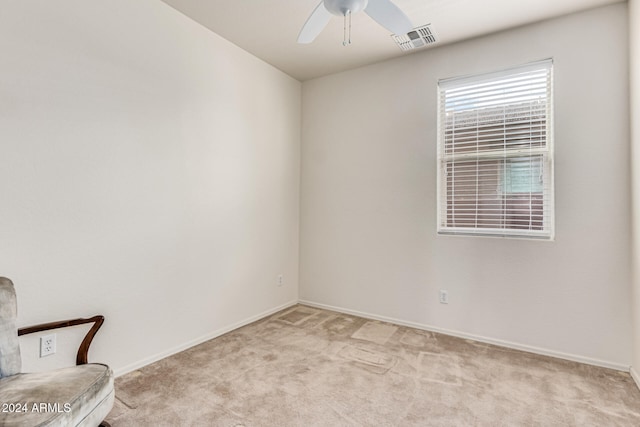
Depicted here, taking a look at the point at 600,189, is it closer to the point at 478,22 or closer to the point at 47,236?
the point at 478,22

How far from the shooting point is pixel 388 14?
1.83 meters

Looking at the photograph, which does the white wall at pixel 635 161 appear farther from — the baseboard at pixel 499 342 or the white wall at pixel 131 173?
the white wall at pixel 131 173

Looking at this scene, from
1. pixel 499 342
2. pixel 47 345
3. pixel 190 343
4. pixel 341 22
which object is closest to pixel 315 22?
pixel 341 22

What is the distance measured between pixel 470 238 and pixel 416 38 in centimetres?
189

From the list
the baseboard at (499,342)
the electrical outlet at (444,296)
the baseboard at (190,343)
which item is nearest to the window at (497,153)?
the electrical outlet at (444,296)

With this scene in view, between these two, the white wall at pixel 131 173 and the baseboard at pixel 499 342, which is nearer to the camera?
the white wall at pixel 131 173

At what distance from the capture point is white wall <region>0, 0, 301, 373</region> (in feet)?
6.15

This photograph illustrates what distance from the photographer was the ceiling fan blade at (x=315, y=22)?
1.90 meters

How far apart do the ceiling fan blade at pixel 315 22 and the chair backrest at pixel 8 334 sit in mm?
2137

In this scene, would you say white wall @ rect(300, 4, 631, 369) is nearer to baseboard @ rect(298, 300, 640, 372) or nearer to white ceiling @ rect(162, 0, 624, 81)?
baseboard @ rect(298, 300, 640, 372)

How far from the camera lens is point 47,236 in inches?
76.6

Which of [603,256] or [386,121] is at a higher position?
[386,121]

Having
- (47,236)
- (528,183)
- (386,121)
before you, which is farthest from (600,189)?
(47,236)

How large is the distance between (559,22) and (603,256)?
1.90 meters
